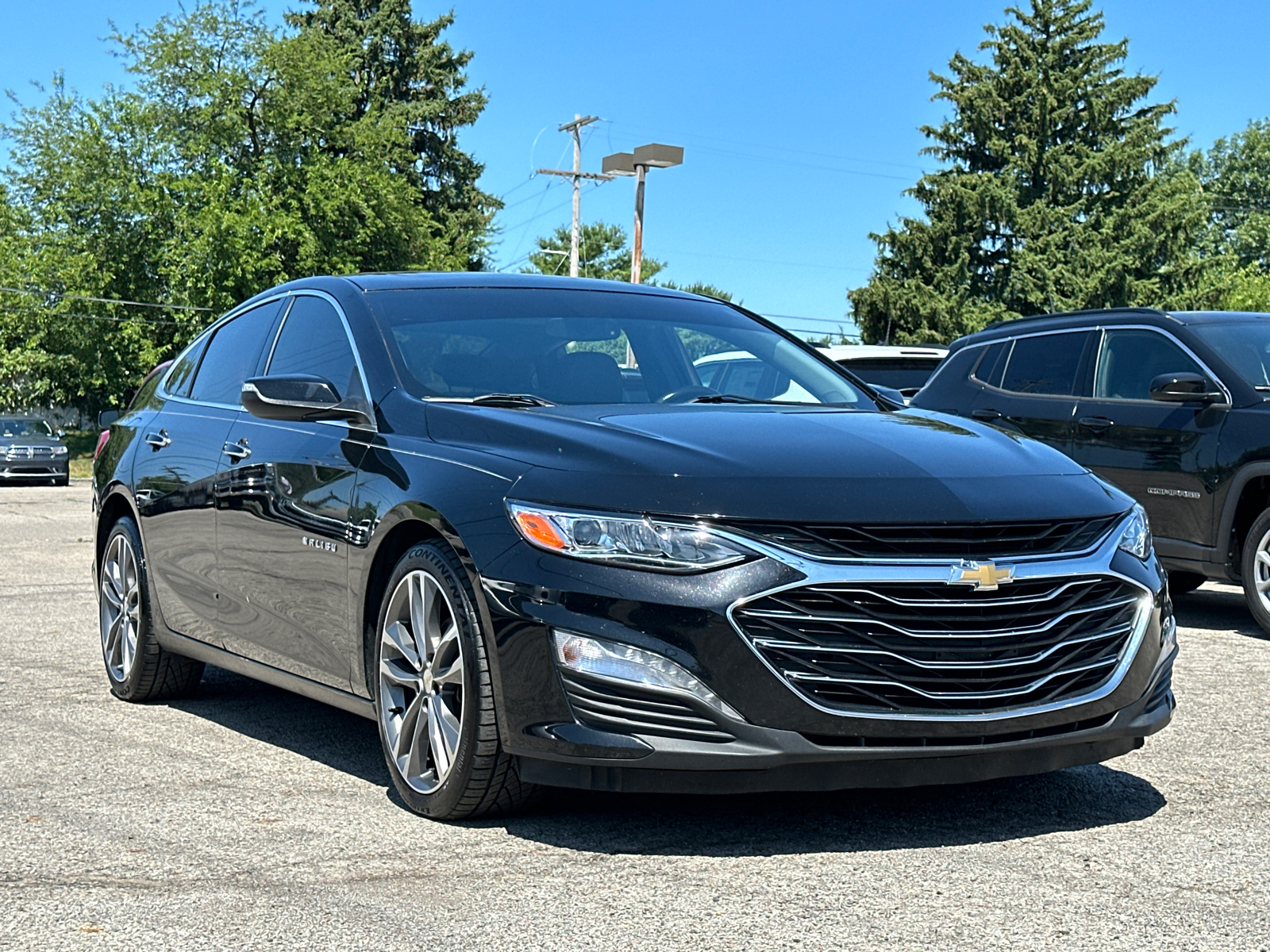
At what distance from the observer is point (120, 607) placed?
7.12 m

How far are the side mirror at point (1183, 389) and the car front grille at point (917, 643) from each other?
210 inches

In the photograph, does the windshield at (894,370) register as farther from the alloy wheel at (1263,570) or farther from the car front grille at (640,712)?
the car front grille at (640,712)

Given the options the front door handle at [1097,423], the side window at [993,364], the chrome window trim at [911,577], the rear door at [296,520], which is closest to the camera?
the chrome window trim at [911,577]

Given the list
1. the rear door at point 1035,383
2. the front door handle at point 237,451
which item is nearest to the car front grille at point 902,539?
the front door handle at point 237,451

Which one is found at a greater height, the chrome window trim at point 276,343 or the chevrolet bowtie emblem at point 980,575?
the chrome window trim at point 276,343

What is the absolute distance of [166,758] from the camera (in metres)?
5.71

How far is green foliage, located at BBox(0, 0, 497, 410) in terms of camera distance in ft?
174

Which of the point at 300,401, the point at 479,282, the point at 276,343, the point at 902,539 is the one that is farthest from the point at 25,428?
the point at 902,539

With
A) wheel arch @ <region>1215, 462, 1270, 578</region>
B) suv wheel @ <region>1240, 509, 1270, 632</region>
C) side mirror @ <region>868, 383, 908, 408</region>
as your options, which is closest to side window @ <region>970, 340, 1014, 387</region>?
wheel arch @ <region>1215, 462, 1270, 578</region>

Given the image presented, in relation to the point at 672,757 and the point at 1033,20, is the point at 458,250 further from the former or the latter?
the point at 672,757

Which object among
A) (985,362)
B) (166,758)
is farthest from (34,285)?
(166,758)

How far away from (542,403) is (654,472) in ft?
3.10

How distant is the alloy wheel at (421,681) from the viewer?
4535 millimetres

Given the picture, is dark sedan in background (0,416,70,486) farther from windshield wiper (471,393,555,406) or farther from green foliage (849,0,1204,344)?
windshield wiper (471,393,555,406)
